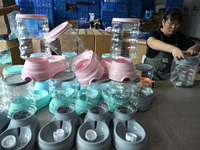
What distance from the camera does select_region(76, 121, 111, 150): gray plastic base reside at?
1.59ft

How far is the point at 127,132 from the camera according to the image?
587mm

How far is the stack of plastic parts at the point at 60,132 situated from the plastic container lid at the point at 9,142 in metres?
0.09

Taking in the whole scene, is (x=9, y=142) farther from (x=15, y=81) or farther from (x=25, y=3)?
(x=25, y=3)

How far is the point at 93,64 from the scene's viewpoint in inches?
23.9

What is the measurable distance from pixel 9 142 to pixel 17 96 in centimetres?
31

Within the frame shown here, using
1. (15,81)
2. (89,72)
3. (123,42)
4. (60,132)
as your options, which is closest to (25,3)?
(123,42)

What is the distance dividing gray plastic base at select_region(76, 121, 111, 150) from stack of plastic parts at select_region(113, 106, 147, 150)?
0.12ft

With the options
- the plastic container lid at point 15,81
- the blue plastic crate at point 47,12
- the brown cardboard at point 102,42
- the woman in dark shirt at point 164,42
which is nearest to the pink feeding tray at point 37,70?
the plastic container lid at point 15,81

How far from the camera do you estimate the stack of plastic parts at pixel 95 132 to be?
491 mm

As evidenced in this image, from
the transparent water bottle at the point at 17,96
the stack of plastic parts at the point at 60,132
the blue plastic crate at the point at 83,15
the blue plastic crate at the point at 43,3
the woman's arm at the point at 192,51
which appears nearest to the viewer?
the stack of plastic parts at the point at 60,132

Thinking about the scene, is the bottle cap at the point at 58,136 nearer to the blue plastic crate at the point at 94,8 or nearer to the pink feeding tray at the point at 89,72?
the pink feeding tray at the point at 89,72

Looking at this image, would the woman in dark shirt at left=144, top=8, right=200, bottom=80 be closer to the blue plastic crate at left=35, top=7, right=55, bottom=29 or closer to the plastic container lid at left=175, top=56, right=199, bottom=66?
the plastic container lid at left=175, top=56, right=199, bottom=66

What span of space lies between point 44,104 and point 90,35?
1522mm

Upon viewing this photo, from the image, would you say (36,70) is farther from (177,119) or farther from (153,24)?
(153,24)
